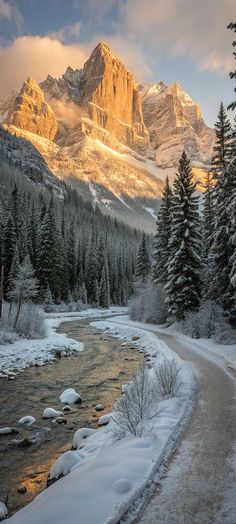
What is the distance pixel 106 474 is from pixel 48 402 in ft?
27.1

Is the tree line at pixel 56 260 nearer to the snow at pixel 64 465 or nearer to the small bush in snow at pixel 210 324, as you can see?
the small bush in snow at pixel 210 324

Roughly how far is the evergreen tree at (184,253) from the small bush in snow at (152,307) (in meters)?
6.69

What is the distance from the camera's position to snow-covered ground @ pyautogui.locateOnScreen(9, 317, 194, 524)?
5.25m

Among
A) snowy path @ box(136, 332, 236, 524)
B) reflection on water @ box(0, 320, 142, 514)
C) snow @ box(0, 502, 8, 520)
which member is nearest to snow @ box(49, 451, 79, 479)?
reflection on water @ box(0, 320, 142, 514)

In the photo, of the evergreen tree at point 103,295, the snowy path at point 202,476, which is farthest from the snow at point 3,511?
the evergreen tree at point 103,295

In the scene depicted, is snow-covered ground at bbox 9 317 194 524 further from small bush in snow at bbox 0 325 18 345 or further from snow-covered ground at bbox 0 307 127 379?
small bush in snow at bbox 0 325 18 345

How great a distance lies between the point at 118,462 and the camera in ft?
22.2

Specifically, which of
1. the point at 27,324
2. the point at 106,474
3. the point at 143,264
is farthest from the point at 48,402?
the point at 143,264

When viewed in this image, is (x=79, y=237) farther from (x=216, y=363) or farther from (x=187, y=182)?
(x=216, y=363)

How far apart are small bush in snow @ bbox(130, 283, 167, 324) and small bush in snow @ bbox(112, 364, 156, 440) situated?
2979cm

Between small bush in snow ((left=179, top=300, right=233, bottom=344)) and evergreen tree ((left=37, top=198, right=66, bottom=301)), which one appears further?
evergreen tree ((left=37, top=198, right=66, bottom=301))

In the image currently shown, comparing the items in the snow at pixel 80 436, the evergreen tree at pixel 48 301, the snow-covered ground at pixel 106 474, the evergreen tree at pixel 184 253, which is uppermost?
the evergreen tree at pixel 184 253

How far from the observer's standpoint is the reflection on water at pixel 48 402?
27.0 ft

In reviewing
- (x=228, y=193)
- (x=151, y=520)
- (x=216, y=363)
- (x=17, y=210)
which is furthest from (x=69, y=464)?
(x=17, y=210)
